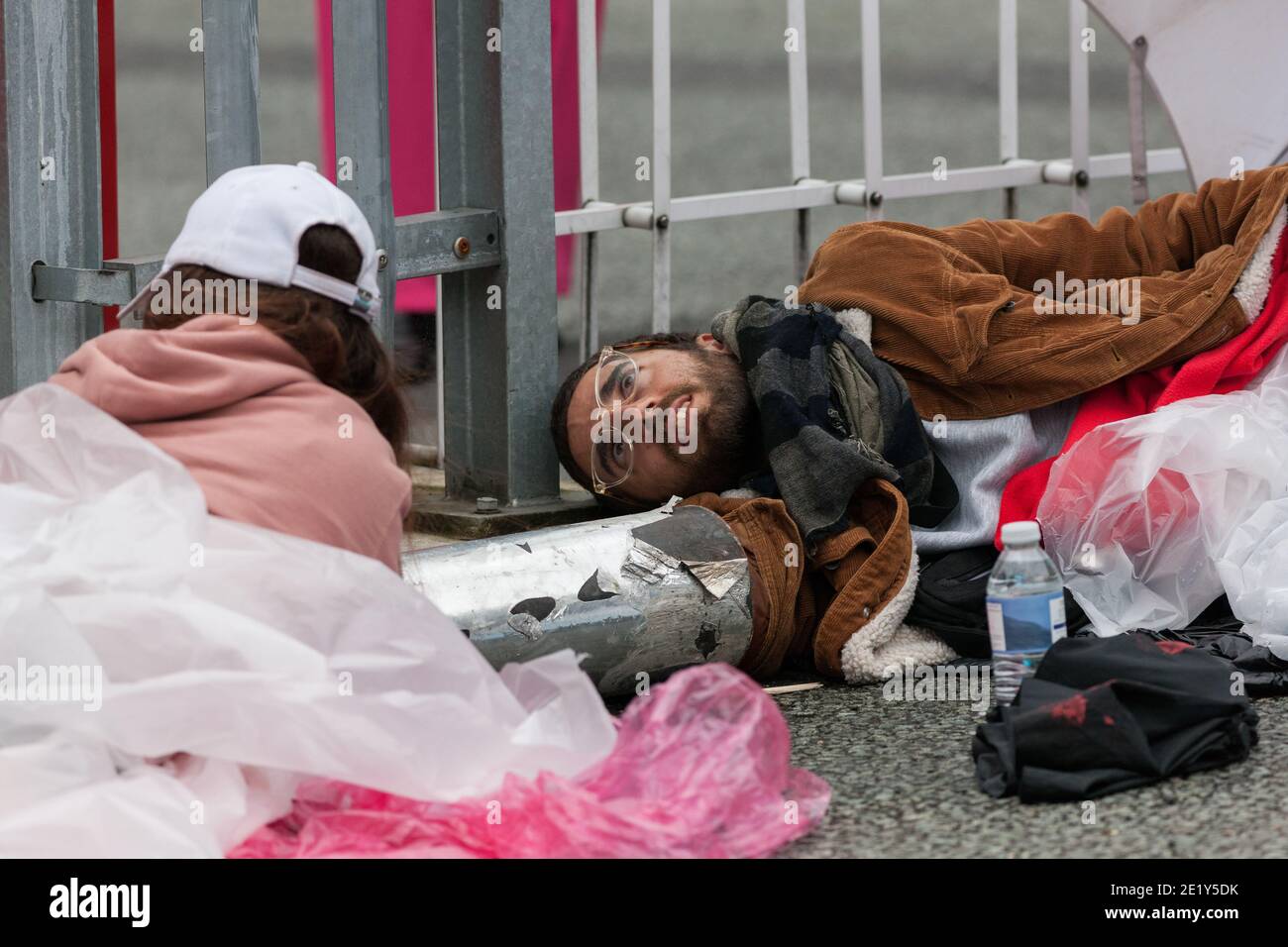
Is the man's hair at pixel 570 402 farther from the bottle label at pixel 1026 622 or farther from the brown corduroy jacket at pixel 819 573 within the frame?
the bottle label at pixel 1026 622

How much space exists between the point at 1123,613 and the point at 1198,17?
1.63 metres

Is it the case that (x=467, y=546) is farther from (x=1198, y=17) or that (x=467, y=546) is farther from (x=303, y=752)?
(x=1198, y=17)

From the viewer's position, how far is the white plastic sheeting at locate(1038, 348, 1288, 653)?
278 centimetres

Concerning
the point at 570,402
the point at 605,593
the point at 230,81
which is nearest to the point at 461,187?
the point at 570,402

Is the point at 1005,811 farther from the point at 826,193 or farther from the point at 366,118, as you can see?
the point at 826,193

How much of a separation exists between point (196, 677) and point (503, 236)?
1.63m

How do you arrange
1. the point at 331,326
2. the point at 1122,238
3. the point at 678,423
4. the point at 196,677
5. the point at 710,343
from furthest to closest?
the point at 1122,238 < the point at 710,343 < the point at 678,423 < the point at 331,326 < the point at 196,677

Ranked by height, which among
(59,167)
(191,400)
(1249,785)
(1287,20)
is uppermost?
(1287,20)

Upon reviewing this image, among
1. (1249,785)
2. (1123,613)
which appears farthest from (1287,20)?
(1249,785)

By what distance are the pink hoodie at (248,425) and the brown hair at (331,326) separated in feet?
0.14

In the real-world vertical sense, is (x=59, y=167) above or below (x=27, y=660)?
above

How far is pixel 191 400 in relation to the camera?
84.0 inches

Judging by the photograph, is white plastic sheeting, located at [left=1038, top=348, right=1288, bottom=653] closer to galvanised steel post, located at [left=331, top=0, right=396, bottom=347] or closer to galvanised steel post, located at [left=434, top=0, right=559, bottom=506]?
galvanised steel post, located at [left=434, top=0, right=559, bottom=506]

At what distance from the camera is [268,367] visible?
85.1 inches
